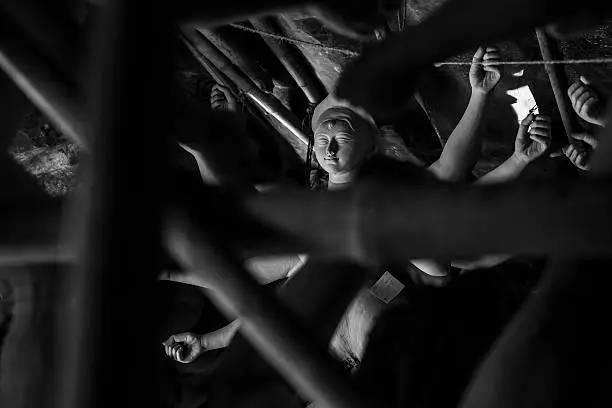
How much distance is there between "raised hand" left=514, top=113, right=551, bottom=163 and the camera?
312 cm

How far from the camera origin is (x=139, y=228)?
3.43 feet

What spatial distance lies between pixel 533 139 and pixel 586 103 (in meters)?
0.26

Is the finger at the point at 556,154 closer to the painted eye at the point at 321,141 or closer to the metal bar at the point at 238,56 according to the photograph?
the painted eye at the point at 321,141

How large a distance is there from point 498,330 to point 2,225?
8.08 ft

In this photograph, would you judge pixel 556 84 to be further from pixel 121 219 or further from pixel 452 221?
pixel 121 219

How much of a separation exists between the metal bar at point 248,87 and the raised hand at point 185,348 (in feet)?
3.95

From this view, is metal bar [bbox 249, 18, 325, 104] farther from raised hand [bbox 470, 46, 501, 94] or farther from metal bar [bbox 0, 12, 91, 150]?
metal bar [bbox 0, 12, 91, 150]

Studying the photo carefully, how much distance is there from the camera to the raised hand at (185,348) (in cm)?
355

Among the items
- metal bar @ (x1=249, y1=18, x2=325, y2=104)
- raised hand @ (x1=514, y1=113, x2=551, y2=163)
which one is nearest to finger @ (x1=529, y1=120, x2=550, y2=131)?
raised hand @ (x1=514, y1=113, x2=551, y2=163)

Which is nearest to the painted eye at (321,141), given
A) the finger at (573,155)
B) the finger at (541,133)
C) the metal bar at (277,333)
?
the finger at (541,133)

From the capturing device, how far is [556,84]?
10.8 ft

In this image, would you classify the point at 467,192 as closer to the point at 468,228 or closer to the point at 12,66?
the point at 468,228

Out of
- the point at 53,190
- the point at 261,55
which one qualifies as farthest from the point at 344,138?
the point at 53,190

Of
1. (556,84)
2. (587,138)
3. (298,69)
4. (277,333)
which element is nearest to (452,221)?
(277,333)
